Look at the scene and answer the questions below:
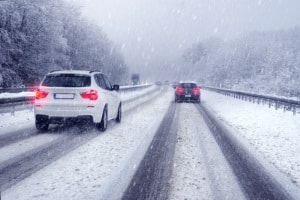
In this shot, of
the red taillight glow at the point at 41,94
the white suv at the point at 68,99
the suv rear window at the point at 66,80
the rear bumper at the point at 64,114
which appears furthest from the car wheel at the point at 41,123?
the suv rear window at the point at 66,80

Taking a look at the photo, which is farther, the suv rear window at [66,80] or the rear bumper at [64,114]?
the suv rear window at [66,80]

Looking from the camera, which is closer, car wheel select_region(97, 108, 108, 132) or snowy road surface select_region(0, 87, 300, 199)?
snowy road surface select_region(0, 87, 300, 199)

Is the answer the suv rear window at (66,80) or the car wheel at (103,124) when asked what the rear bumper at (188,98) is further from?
the suv rear window at (66,80)

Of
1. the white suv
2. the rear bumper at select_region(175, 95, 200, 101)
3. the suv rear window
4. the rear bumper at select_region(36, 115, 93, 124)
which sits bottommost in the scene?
the rear bumper at select_region(175, 95, 200, 101)

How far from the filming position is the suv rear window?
34.0ft

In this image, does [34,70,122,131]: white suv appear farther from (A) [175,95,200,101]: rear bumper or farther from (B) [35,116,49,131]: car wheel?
(A) [175,95,200,101]: rear bumper

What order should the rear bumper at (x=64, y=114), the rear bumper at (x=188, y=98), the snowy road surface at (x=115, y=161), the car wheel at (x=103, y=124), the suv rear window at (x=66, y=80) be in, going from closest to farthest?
the snowy road surface at (x=115, y=161) → the rear bumper at (x=64, y=114) → the suv rear window at (x=66, y=80) → the car wheel at (x=103, y=124) → the rear bumper at (x=188, y=98)

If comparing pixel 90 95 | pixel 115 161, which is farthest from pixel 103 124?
pixel 115 161

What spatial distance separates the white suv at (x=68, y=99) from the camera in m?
10.1

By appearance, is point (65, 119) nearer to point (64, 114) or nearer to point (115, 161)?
point (64, 114)

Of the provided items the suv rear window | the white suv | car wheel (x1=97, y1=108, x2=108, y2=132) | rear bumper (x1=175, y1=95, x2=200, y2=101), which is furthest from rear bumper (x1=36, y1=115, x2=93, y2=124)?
rear bumper (x1=175, y1=95, x2=200, y2=101)

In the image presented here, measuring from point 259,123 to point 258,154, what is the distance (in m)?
6.59

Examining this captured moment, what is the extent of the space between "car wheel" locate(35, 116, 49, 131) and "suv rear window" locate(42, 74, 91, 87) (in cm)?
100

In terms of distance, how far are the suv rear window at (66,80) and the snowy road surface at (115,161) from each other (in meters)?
1.46
